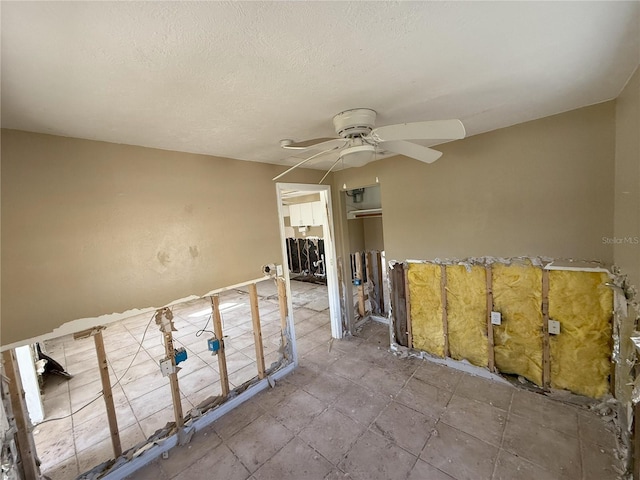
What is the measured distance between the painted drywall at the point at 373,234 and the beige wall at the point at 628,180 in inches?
110

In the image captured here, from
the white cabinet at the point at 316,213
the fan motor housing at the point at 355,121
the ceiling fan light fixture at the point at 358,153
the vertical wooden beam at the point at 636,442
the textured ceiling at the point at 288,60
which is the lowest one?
the vertical wooden beam at the point at 636,442

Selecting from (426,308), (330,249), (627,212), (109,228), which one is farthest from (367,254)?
(109,228)

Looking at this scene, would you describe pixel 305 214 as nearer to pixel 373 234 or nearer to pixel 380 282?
pixel 373 234

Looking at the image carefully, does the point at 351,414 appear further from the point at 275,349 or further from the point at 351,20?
the point at 351,20

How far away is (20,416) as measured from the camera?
62.1 inches

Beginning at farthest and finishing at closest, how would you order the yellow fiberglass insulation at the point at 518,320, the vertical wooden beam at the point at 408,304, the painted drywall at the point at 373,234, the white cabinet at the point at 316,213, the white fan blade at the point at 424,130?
1. the white cabinet at the point at 316,213
2. the painted drywall at the point at 373,234
3. the vertical wooden beam at the point at 408,304
4. the yellow fiberglass insulation at the point at 518,320
5. the white fan blade at the point at 424,130

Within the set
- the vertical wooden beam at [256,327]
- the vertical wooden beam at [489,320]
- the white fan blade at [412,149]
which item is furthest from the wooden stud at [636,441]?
the vertical wooden beam at [256,327]

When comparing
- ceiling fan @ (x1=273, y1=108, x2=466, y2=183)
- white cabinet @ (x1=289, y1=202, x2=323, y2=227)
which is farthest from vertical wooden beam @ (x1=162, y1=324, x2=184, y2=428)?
white cabinet @ (x1=289, y1=202, x2=323, y2=227)

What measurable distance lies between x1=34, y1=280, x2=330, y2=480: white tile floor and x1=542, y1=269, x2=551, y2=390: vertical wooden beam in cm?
259

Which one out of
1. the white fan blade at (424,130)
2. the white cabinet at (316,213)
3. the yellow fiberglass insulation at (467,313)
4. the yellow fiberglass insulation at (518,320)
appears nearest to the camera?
the white fan blade at (424,130)

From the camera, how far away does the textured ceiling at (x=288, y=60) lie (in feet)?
2.72

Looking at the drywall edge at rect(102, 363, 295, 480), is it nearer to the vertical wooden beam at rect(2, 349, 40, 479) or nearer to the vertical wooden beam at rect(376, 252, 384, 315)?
the vertical wooden beam at rect(2, 349, 40, 479)

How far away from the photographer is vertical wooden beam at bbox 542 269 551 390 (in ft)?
7.61

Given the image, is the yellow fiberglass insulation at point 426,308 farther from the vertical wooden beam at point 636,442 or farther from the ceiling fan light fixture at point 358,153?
the ceiling fan light fixture at point 358,153
